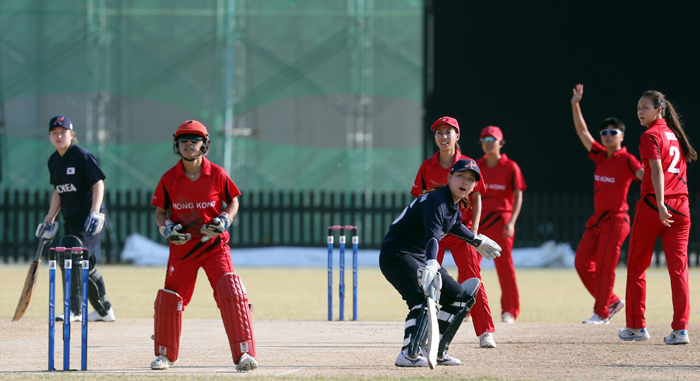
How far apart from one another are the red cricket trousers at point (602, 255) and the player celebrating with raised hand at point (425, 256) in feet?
10.3

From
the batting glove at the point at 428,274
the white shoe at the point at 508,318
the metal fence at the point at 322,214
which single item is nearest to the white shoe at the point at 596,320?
the white shoe at the point at 508,318

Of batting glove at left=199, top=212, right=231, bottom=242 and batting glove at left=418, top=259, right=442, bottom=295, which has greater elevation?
batting glove at left=199, top=212, right=231, bottom=242

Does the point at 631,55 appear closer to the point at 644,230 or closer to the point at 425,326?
the point at 644,230

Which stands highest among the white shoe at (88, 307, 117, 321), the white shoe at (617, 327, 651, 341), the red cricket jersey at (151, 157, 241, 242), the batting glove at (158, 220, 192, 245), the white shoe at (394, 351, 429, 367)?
the red cricket jersey at (151, 157, 241, 242)

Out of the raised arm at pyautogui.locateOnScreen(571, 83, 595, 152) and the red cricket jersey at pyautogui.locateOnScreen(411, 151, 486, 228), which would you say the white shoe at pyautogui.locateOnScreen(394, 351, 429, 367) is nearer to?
the red cricket jersey at pyautogui.locateOnScreen(411, 151, 486, 228)

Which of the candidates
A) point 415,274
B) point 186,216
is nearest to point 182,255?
point 186,216

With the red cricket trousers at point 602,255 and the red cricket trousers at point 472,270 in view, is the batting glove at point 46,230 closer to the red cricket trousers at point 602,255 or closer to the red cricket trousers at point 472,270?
the red cricket trousers at point 472,270

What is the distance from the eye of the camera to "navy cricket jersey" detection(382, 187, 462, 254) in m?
6.42

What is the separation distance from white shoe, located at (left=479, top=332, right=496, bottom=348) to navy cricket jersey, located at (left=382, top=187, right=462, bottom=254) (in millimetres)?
1311

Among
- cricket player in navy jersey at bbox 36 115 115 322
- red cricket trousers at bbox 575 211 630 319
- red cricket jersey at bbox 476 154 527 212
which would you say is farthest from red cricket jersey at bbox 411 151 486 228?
cricket player in navy jersey at bbox 36 115 115 322

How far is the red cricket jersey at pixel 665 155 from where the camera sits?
782 cm

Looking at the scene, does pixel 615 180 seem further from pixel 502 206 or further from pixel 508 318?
pixel 508 318

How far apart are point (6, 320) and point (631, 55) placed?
1484 cm

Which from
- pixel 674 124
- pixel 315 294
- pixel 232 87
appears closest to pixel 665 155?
pixel 674 124
